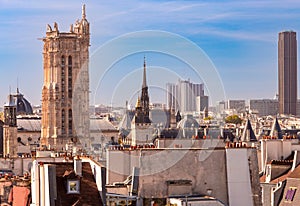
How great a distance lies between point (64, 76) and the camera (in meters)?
133

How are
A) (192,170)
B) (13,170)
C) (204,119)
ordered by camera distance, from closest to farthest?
(192,170)
(13,170)
(204,119)

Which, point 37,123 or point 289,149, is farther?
point 37,123

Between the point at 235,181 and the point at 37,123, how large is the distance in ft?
370

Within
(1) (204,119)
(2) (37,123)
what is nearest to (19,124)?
(2) (37,123)

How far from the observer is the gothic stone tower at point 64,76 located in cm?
13112

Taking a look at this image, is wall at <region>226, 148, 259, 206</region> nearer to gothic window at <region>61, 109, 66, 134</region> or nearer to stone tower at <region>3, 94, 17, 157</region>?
stone tower at <region>3, 94, 17, 157</region>

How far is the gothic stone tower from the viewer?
131 m

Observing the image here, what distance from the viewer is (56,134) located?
129000 millimetres

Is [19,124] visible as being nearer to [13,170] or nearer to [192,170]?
[13,170]

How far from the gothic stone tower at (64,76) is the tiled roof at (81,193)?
4010 inches

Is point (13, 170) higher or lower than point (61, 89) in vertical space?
lower

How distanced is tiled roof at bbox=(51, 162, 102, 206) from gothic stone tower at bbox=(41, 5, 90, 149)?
10186cm

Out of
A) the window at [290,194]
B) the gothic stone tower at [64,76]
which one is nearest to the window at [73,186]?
the window at [290,194]

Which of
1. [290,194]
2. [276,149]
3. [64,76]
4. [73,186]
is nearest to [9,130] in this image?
[64,76]
